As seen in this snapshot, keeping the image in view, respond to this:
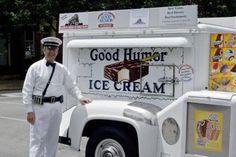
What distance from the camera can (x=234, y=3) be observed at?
80.4ft

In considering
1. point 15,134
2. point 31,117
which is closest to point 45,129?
point 31,117

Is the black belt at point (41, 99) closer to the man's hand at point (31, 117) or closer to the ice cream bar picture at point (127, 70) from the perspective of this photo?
the man's hand at point (31, 117)

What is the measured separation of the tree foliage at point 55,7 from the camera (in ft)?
72.2

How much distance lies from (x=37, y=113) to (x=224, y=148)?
2.50 metres

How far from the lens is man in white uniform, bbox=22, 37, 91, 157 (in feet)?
20.4

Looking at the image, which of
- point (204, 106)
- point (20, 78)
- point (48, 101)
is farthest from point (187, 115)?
point (20, 78)

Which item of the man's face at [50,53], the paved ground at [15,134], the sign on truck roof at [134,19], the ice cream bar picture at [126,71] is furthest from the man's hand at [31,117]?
the paved ground at [15,134]

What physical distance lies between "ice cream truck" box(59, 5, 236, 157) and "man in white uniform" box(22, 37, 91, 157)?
30cm

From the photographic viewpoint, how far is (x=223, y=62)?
5.83 meters

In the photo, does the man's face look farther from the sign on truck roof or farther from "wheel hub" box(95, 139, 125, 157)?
"wheel hub" box(95, 139, 125, 157)

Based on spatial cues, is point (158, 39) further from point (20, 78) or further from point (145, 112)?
point (20, 78)

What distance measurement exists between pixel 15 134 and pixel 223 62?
587 centimetres

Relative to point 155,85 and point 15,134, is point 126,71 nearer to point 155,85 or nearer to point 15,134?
point 155,85

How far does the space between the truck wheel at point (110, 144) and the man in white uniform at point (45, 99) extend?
0.49m
